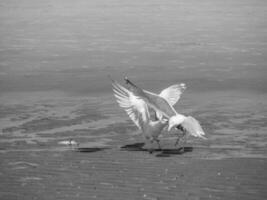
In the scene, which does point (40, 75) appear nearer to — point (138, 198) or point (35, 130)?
point (35, 130)

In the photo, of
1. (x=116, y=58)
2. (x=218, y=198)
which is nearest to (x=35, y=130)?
(x=218, y=198)

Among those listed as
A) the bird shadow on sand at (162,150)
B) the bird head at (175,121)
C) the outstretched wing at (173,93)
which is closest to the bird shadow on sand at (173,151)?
the bird shadow on sand at (162,150)

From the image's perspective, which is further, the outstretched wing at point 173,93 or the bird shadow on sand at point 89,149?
the outstretched wing at point 173,93

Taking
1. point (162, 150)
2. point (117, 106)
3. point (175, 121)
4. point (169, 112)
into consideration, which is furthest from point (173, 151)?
point (117, 106)

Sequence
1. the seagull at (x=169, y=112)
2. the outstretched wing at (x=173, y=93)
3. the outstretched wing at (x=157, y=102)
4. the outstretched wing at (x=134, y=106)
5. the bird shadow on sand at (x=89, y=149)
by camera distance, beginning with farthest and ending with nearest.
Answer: the outstretched wing at (x=173, y=93) → the outstretched wing at (x=134, y=106) → the outstretched wing at (x=157, y=102) → the bird shadow on sand at (x=89, y=149) → the seagull at (x=169, y=112)

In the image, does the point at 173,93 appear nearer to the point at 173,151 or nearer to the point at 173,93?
the point at 173,93

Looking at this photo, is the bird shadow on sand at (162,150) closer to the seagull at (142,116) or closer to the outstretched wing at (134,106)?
the seagull at (142,116)

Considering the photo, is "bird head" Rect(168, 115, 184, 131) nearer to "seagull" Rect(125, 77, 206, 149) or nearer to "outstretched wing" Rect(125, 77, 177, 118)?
"seagull" Rect(125, 77, 206, 149)
